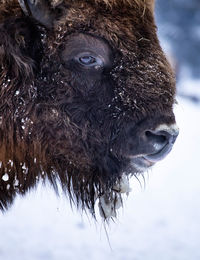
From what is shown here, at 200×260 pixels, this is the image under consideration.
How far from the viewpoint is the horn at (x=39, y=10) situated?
2.58 metres

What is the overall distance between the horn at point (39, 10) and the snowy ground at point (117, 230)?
5.85ft

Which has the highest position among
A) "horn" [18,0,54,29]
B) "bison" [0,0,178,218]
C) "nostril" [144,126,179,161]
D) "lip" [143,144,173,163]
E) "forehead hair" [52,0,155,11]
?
"forehead hair" [52,0,155,11]

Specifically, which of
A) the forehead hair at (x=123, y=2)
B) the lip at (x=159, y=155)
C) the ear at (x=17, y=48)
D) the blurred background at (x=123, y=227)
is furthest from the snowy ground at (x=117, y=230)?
the forehead hair at (x=123, y=2)

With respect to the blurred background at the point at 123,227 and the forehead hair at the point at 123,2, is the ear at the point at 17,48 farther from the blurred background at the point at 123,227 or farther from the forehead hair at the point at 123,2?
the blurred background at the point at 123,227

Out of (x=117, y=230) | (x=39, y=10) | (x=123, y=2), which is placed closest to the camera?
(x=39, y=10)

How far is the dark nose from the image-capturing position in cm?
263

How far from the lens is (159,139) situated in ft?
8.76

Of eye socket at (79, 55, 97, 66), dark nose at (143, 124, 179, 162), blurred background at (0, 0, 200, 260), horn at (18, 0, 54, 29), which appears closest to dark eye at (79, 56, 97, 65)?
eye socket at (79, 55, 97, 66)

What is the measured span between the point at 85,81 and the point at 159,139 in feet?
2.03

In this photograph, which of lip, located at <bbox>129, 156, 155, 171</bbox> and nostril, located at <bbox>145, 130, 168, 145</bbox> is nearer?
nostril, located at <bbox>145, 130, 168, 145</bbox>

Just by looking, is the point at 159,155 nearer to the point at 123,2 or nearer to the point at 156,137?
the point at 156,137

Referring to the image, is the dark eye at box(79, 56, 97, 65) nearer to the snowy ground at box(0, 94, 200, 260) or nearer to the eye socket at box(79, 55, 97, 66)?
the eye socket at box(79, 55, 97, 66)

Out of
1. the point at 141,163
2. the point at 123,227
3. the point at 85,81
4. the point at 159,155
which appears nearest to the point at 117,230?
the point at 123,227

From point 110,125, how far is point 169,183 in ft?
16.7
